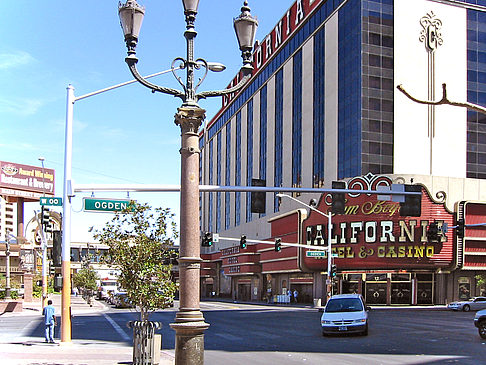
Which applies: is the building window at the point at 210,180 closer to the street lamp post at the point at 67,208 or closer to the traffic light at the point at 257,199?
the street lamp post at the point at 67,208

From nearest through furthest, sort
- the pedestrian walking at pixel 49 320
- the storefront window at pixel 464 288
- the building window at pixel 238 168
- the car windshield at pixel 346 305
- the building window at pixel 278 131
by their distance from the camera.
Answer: the pedestrian walking at pixel 49 320, the car windshield at pixel 346 305, the storefront window at pixel 464 288, the building window at pixel 278 131, the building window at pixel 238 168

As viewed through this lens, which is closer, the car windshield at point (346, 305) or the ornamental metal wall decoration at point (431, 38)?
the car windshield at point (346, 305)

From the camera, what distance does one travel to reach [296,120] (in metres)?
77.1

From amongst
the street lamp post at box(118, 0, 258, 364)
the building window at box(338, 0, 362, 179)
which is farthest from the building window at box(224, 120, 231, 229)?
the street lamp post at box(118, 0, 258, 364)

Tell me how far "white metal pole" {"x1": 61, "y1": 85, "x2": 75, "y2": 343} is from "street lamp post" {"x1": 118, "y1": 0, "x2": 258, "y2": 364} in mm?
9792

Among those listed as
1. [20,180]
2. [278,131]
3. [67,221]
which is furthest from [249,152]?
[67,221]

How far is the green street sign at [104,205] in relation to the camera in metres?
20.5

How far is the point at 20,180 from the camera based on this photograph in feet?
345

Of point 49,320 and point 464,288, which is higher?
point 49,320

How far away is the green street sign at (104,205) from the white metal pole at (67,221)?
64cm

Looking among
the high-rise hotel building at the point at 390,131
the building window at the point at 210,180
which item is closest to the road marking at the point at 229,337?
the high-rise hotel building at the point at 390,131

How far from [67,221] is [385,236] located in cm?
4167

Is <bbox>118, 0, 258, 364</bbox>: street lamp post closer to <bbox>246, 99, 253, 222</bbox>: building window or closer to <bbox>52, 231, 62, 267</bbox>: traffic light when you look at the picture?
<bbox>52, 231, 62, 267</bbox>: traffic light

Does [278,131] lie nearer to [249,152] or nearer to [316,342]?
[249,152]
